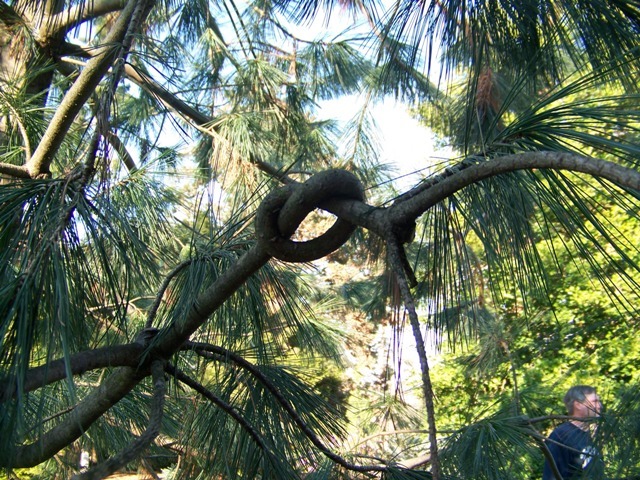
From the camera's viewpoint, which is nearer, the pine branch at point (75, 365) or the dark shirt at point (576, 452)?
the pine branch at point (75, 365)

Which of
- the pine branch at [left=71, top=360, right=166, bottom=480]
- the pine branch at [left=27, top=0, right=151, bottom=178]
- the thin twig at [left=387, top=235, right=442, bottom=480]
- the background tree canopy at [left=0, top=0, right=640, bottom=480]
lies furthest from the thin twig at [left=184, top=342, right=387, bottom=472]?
the thin twig at [left=387, top=235, right=442, bottom=480]

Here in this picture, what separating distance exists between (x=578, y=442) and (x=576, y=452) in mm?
137

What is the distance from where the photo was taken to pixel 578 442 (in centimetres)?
114

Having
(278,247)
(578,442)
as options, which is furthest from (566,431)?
(278,247)

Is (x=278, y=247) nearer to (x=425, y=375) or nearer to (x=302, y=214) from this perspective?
(x=302, y=214)

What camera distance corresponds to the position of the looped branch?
681 millimetres

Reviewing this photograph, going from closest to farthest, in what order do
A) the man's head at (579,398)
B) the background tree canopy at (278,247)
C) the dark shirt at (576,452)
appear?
the background tree canopy at (278,247) < the dark shirt at (576,452) < the man's head at (579,398)

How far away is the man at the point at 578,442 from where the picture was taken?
0.94 m

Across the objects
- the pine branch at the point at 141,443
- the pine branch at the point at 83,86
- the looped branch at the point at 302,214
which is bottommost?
the pine branch at the point at 141,443


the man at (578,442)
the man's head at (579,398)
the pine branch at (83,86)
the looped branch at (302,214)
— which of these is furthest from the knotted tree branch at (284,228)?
the man's head at (579,398)

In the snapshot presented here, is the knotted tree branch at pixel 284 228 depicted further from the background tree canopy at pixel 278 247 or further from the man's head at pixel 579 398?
the man's head at pixel 579 398

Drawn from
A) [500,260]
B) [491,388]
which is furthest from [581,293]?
[500,260]

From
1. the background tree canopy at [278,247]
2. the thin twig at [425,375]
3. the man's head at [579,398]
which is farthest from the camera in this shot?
the man's head at [579,398]

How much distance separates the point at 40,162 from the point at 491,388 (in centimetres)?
418
